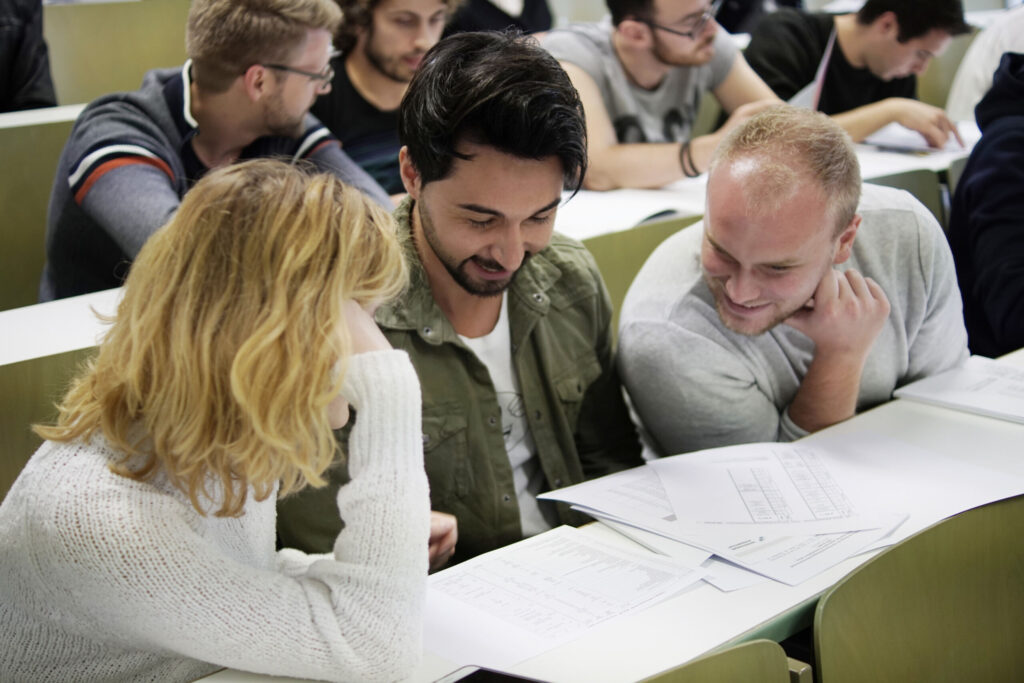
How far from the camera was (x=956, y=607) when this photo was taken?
3.91 feet

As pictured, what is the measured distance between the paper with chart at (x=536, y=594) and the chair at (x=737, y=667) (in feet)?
0.71

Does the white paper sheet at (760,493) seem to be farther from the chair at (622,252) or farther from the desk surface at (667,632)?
the chair at (622,252)

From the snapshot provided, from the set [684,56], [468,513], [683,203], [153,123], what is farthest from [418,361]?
[684,56]

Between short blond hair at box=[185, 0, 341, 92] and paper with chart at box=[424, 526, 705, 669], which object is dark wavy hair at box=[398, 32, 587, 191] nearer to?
paper with chart at box=[424, 526, 705, 669]

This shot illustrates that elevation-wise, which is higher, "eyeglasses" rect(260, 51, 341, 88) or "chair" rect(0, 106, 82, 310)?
"eyeglasses" rect(260, 51, 341, 88)

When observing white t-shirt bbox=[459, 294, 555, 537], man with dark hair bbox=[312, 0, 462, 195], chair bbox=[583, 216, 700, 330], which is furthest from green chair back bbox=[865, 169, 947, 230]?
white t-shirt bbox=[459, 294, 555, 537]

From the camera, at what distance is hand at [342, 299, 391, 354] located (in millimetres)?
1073

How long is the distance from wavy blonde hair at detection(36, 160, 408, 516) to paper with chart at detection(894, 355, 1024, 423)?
110 cm

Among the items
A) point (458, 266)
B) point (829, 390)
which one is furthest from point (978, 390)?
point (458, 266)

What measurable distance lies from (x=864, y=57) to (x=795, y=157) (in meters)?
2.08

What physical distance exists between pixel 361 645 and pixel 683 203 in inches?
75.2

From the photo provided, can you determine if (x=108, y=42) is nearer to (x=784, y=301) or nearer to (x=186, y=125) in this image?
(x=186, y=125)

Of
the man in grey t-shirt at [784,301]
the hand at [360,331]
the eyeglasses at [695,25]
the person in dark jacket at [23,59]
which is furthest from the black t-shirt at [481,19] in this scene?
the hand at [360,331]

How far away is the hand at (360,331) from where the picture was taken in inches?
42.3
